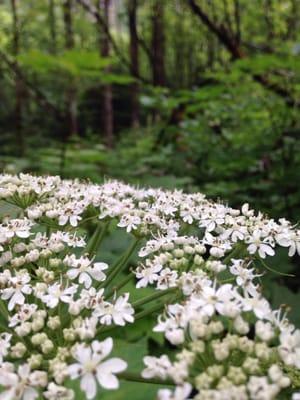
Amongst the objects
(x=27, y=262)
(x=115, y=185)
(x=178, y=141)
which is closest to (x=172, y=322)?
(x=27, y=262)

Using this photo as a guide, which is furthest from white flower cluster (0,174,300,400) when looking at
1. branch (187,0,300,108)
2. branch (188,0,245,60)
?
branch (188,0,245,60)

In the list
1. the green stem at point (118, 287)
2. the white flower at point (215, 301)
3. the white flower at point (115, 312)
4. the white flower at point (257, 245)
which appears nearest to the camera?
the white flower at point (215, 301)

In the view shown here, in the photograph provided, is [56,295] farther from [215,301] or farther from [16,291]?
[215,301]

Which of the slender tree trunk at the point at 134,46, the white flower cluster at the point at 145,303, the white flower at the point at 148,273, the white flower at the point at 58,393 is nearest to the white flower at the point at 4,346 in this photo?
the white flower cluster at the point at 145,303

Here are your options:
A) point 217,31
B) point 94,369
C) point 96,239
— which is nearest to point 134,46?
point 217,31

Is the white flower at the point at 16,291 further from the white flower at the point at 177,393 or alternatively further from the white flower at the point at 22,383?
the white flower at the point at 177,393

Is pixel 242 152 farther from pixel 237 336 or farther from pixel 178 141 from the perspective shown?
pixel 237 336
